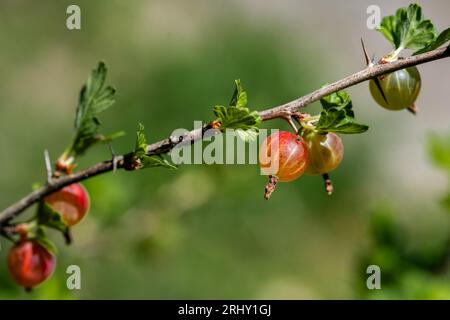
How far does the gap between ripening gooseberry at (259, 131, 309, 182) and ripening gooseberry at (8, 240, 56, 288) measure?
0.46 m

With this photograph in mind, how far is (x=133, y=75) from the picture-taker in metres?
4.28

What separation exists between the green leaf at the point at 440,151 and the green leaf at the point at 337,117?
842 millimetres

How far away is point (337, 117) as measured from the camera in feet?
3.22

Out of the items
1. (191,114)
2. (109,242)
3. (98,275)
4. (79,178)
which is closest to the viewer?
(79,178)

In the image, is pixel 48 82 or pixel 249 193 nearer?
pixel 249 193

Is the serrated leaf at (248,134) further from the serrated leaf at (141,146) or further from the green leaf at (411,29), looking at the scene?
the green leaf at (411,29)

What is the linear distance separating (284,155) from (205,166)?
4.44ft

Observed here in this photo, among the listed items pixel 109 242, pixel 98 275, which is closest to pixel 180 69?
pixel 98 275

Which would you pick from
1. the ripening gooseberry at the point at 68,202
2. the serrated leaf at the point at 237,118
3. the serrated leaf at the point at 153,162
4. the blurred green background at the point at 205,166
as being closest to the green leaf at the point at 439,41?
the serrated leaf at the point at 237,118

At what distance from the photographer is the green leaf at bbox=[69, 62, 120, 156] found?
1.12 meters

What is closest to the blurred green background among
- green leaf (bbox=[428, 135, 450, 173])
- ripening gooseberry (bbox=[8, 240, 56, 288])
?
green leaf (bbox=[428, 135, 450, 173])

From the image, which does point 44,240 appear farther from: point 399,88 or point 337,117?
point 399,88

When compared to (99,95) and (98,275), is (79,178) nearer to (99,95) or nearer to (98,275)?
(99,95)
